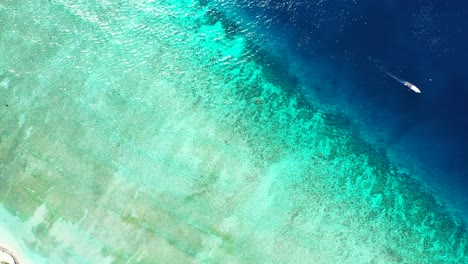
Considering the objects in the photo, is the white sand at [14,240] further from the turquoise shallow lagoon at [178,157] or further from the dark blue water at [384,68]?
the dark blue water at [384,68]

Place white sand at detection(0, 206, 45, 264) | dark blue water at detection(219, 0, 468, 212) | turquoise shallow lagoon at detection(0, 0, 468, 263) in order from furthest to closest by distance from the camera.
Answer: dark blue water at detection(219, 0, 468, 212)
turquoise shallow lagoon at detection(0, 0, 468, 263)
white sand at detection(0, 206, 45, 264)

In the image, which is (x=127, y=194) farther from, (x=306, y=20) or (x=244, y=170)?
(x=306, y=20)

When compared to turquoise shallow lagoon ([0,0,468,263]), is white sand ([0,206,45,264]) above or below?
below

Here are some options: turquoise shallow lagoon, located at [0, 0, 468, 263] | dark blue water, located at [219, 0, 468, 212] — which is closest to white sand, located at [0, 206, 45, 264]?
turquoise shallow lagoon, located at [0, 0, 468, 263]

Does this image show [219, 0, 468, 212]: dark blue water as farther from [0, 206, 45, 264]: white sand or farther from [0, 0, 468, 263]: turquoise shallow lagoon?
[0, 206, 45, 264]: white sand

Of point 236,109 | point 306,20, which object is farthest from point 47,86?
point 306,20

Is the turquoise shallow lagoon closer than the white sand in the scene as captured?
No
